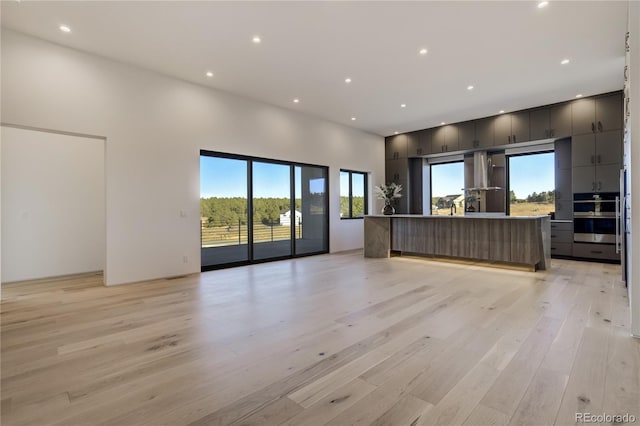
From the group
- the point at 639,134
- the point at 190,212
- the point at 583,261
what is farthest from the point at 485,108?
the point at 190,212

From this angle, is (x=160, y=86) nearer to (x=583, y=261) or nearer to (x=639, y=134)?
(x=639, y=134)

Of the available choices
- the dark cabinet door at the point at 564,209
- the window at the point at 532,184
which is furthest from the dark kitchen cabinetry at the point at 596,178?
the window at the point at 532,184

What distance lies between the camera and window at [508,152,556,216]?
7.12 m

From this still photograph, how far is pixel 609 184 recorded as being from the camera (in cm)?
589

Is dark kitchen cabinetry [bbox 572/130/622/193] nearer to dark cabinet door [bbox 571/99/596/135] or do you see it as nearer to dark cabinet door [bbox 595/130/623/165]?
dark cabinet door [bbox 595/130/623/165]

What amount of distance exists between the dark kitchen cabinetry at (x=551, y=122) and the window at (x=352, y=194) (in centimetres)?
415

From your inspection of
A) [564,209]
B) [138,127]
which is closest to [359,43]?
[138,127]

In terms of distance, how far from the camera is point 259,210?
639 cm

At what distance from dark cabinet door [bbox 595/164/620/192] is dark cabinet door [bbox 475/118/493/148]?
2.15 metres

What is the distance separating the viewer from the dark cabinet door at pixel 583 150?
6.10 metres

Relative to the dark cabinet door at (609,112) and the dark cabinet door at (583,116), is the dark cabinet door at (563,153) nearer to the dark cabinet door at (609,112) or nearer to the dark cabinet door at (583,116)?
the dark cabinet door at (583,116)

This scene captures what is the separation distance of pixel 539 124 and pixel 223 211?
22.8ft

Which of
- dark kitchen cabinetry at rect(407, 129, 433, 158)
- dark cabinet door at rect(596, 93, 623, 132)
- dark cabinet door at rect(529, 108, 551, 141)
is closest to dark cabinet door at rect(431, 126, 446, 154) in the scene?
dark kitchen cabinetry at rect(407, 129, 433, 158)

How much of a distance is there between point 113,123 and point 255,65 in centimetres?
229
